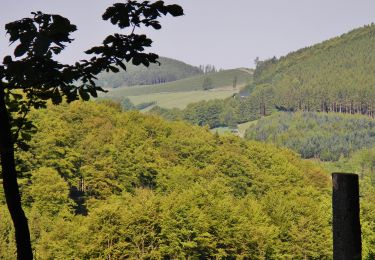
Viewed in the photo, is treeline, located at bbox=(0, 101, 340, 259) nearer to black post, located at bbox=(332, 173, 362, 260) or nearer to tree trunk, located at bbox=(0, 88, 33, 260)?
tree trunk, located at bbox=(0, 88, 33, 260)

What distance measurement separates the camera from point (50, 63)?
6.13 m

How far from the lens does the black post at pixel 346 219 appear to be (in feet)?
18.3

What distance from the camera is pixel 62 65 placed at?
6227mm

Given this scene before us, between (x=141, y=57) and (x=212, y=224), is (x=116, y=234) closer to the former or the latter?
(x=212, y=224)

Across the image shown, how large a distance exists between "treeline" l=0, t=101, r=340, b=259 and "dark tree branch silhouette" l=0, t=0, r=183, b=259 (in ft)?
130

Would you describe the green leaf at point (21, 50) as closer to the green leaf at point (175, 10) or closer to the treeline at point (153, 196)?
the green leaf at point (175, 10)

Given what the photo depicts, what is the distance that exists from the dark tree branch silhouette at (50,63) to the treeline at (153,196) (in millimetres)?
39574

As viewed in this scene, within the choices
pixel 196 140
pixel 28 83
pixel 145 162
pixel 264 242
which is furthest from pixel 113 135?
pixel 28 83

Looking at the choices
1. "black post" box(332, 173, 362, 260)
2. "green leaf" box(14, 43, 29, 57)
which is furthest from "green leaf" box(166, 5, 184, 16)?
"black post" box(332, 173, 362, 260)

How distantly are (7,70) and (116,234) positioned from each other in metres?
60.9

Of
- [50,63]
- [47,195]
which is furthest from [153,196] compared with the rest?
[50,63]

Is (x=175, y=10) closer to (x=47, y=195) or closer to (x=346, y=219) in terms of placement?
(x=346, y=219)

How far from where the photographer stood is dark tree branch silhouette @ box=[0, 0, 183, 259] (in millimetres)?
5773

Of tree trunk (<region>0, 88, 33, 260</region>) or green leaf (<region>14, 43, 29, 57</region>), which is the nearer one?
tree trunk (<region>0, 88, 33, 260</region>)
